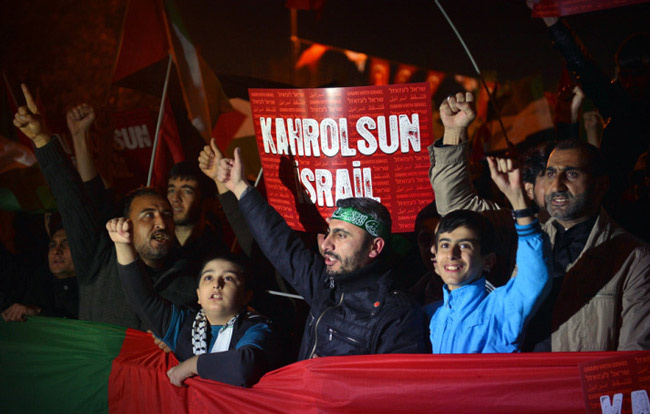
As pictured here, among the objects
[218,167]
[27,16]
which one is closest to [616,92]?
[218,167]

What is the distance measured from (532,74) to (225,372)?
2650 millimetres

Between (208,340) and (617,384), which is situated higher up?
(208,340)

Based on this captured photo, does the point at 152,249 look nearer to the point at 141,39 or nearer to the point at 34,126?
the point at 34,126

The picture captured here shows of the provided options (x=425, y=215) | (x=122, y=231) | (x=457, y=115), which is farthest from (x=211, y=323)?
(x=457, y=115)

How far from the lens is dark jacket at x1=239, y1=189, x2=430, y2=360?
2.56 meters

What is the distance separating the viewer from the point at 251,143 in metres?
4.94

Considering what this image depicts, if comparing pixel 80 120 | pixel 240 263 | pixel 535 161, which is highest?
pixel 80 120

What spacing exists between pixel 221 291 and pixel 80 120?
1722 millimetres

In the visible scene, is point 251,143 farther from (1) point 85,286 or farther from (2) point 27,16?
(2) point 27,16

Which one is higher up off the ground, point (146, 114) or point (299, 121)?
point (146, 114)

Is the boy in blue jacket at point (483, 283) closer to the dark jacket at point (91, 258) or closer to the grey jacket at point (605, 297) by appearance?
the grey jacket at point (605, 297)

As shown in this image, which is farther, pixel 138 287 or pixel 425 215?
pixel 425 215

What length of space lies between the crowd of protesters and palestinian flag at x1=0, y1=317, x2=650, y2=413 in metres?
0.10

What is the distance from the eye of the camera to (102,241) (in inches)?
147
